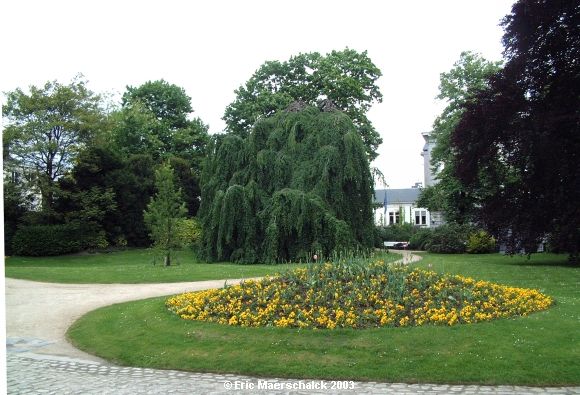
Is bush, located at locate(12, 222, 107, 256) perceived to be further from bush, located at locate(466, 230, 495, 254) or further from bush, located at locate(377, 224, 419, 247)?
bush, located at locate(377, 224, 419, 247)

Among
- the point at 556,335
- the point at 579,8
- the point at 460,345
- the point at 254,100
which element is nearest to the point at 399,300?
the point at 460,345

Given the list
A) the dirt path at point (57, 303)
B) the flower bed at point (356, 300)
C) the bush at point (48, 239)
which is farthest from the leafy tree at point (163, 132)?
the flower bed at point (356, 300)

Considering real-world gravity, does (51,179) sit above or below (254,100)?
below

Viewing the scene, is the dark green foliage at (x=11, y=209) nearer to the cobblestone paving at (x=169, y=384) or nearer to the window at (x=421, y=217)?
the cobblestone paving at (x=169, y=384)

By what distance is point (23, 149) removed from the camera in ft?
119

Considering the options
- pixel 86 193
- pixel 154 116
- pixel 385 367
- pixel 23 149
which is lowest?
pixel 385 367

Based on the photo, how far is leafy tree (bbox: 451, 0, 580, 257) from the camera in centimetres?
1925

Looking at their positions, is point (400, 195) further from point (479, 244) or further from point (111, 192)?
point (111, 192)

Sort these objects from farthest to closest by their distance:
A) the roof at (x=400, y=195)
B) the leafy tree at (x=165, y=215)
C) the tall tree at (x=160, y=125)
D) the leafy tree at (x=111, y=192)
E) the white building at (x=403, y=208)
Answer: the roof at (x=400, y=195) → the white building at (x=403, y=208) → the tall tree at (x=160, y=125) → the leafy tree at (x=111, y=192) → the leafy tree at (x=165, y=215)

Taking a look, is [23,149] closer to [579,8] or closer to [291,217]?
[291,217]

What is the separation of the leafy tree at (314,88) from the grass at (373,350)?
29.1 m

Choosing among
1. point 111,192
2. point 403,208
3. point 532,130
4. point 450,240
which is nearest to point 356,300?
point 532,130

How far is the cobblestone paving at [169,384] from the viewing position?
623 centimetres

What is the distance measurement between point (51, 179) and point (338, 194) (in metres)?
23.3
